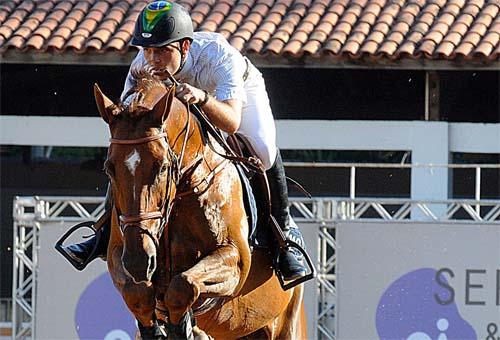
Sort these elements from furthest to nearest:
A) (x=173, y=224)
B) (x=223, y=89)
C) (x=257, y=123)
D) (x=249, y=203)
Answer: (x=257, y=123)
(x=249, y=203)
(x=223, y=89)
(x=173, y=224)

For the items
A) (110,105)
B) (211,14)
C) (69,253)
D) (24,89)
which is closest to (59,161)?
(24,89)

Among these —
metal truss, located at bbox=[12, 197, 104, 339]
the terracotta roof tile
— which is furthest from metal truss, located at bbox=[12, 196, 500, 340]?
the terracotta roof tile

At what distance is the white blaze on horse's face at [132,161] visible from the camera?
5.32m

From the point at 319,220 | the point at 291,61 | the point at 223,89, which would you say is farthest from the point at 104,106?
the point at 291,61

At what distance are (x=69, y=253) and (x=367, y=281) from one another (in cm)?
449

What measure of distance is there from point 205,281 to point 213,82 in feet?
3.35

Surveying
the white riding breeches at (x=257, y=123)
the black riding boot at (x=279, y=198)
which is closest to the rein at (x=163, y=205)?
the white riding breeches at (x=257, y=123)

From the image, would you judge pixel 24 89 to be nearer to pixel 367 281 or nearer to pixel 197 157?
pixel 367 281

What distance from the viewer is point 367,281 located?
10.5 metres

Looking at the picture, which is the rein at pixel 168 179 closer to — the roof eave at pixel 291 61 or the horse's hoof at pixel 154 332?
the horse's hoof at pixel 154 332

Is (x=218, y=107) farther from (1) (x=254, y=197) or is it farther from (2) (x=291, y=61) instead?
(2) (x=291, y=61)

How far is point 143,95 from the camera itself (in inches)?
220

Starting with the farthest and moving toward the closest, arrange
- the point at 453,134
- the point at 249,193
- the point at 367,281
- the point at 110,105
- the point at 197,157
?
the point at 453,134 < the point at 367,281 < the point at 249,193 < the point at 197,157 < the point at 110,105

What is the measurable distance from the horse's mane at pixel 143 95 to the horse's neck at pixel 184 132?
0.11 m
